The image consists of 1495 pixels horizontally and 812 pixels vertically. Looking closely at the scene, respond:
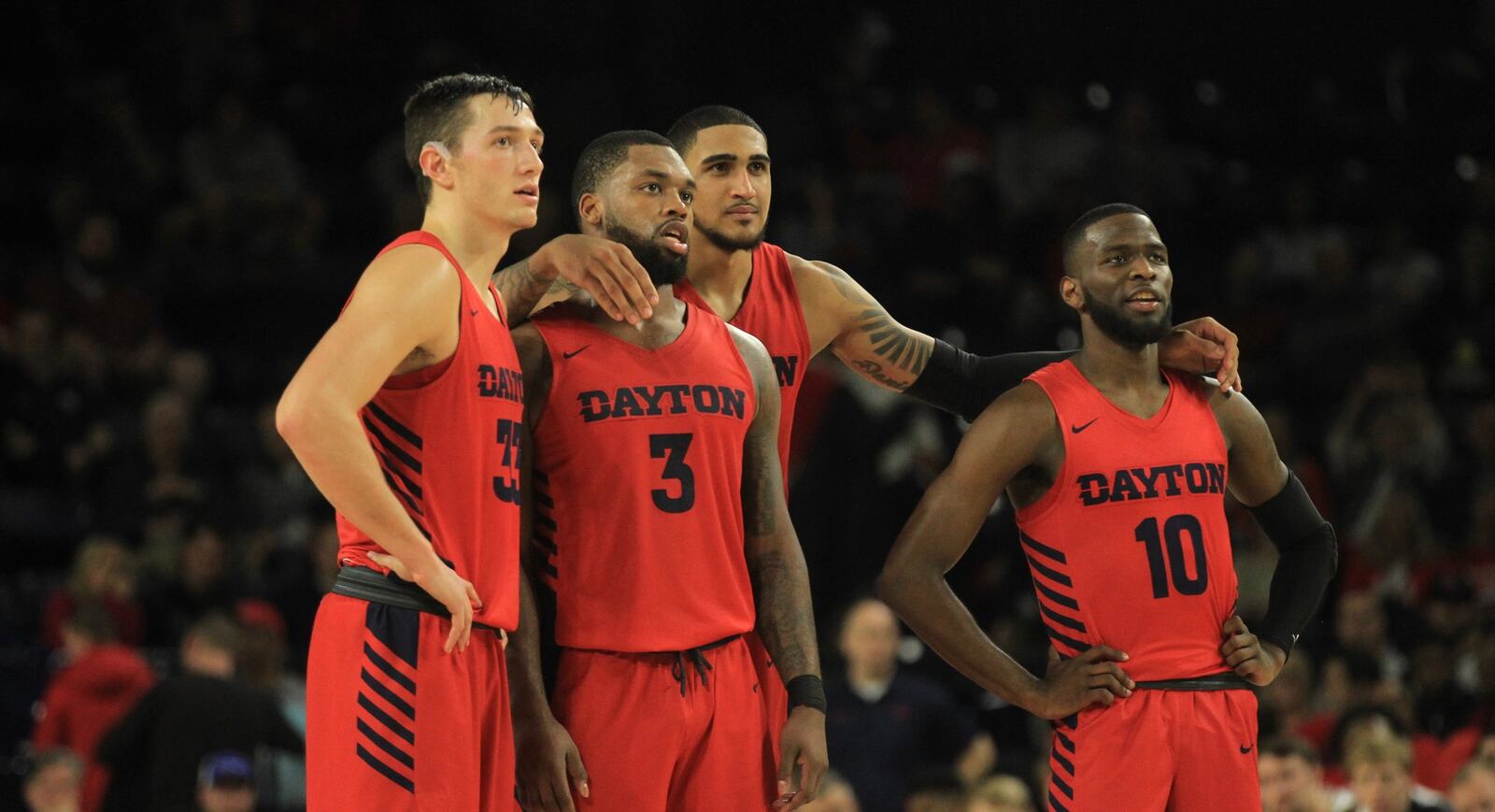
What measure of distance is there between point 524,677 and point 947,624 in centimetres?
134

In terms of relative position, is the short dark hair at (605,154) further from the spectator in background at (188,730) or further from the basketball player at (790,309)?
the spectator in background at (188,730)

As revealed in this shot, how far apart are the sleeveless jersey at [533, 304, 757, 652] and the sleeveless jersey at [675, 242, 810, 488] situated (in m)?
0.72

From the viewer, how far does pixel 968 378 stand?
6.12m

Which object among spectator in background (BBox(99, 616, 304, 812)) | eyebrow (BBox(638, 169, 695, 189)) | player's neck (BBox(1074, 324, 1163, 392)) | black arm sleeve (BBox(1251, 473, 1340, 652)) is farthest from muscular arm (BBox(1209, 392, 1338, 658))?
spectator in background (BBox(99, 616, 304, 812))

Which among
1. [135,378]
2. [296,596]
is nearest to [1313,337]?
[296,596]

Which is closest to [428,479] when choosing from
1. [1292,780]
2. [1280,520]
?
[1280,520]

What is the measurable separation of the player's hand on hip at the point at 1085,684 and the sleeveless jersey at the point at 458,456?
5.23 feet

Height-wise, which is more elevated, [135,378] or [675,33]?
[675,33]

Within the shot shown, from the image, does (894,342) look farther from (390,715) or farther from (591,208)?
(390,715)

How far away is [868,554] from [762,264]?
19.3ft

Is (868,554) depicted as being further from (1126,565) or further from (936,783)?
(1126,565)

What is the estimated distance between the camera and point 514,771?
4621 mm

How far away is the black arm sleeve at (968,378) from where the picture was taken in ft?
19.9

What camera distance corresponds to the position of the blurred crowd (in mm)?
9594
